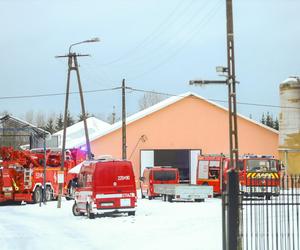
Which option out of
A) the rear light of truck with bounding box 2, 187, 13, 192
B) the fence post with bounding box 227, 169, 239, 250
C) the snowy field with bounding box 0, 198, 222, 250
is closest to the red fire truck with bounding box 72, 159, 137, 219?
the snowy field with bounding box 0, 198, 222, 250

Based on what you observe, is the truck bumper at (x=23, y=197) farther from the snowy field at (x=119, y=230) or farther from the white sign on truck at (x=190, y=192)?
the white sign on truck at (x=190, y=192)

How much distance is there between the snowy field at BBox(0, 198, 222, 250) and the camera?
1734cm

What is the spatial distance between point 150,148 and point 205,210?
29863 millimetres

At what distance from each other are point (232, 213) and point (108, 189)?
15.1 metres

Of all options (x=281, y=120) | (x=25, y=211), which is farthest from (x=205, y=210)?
(x=281, y=120)

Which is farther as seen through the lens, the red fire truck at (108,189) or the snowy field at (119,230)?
Answer: the red fire truck at (108,189)

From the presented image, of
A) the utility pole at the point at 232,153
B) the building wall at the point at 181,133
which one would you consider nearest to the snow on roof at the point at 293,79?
the building wall at the point at 181,133

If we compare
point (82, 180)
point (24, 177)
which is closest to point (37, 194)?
point (24, 177)

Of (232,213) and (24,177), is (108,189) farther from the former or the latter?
(232,213)

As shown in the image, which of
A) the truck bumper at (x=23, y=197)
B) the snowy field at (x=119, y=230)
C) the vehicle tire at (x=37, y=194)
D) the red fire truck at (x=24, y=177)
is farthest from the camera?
the vehicle tire at (x=37, y=194)

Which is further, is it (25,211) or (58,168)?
(58,168)

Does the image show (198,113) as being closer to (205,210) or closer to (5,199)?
(5,199)

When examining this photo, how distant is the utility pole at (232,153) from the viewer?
1172 cm

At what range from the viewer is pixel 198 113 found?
58.6 m
